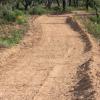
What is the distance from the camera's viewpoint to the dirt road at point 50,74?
9898 mm

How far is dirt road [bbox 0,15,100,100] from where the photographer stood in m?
9.90

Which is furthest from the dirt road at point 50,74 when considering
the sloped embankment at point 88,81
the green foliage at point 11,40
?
the green foliage at point 11,40

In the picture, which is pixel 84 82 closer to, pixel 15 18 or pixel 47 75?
pixel 47 75

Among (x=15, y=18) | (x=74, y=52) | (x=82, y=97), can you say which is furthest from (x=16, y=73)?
(x=15, y=18)

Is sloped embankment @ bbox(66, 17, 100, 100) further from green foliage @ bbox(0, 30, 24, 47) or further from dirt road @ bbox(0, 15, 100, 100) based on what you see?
green foliage @ bbox(0, 30, 24, 47)

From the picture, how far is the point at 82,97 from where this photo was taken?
9.33 metres

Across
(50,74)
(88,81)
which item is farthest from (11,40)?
(88,81)

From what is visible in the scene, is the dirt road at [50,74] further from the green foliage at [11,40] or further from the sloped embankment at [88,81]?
the green foliage at [11,40]

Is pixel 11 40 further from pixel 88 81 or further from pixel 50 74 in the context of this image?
pixel 88 81

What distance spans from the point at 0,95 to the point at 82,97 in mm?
1966

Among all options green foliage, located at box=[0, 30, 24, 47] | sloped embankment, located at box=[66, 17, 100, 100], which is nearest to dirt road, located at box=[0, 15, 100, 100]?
sloped embankment, located at box=[66, 17, 100, 100]

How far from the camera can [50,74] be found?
12.4 metres

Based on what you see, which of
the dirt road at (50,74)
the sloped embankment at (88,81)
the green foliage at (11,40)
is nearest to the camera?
the sloped embankment at (88,81)

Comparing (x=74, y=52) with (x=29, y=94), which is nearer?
(x=29, y=94)
